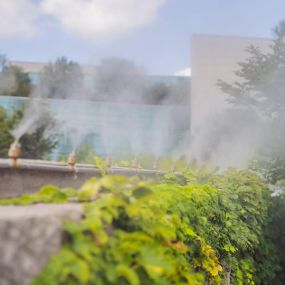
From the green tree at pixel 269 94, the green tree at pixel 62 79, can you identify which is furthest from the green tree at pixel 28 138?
the green tree at pixel 269 94

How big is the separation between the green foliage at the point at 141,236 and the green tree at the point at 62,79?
629 inches

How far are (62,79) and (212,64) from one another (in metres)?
6.70

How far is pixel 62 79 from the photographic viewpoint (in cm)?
2152

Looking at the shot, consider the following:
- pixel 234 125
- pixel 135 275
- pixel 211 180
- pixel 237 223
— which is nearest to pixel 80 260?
pixel 135 275

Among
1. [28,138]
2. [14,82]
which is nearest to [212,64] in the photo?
[14,82]

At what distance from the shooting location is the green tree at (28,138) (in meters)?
13.4

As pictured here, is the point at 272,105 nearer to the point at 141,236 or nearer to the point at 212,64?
the point at 212,64

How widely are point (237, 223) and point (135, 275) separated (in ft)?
11.7

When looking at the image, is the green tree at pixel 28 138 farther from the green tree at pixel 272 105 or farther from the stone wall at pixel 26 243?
the stone wall at pixel 26 243

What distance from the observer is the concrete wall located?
2030cm

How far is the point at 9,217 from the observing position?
1432 millimetres

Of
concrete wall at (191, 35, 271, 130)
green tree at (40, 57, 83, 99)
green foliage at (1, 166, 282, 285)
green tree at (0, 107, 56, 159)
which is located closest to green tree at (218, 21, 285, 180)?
concrete wall at (191, 35, 271, 130)

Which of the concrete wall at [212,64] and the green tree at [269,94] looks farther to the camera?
the concrete wall at [212,64]

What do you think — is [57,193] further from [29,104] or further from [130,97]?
[130,97]
